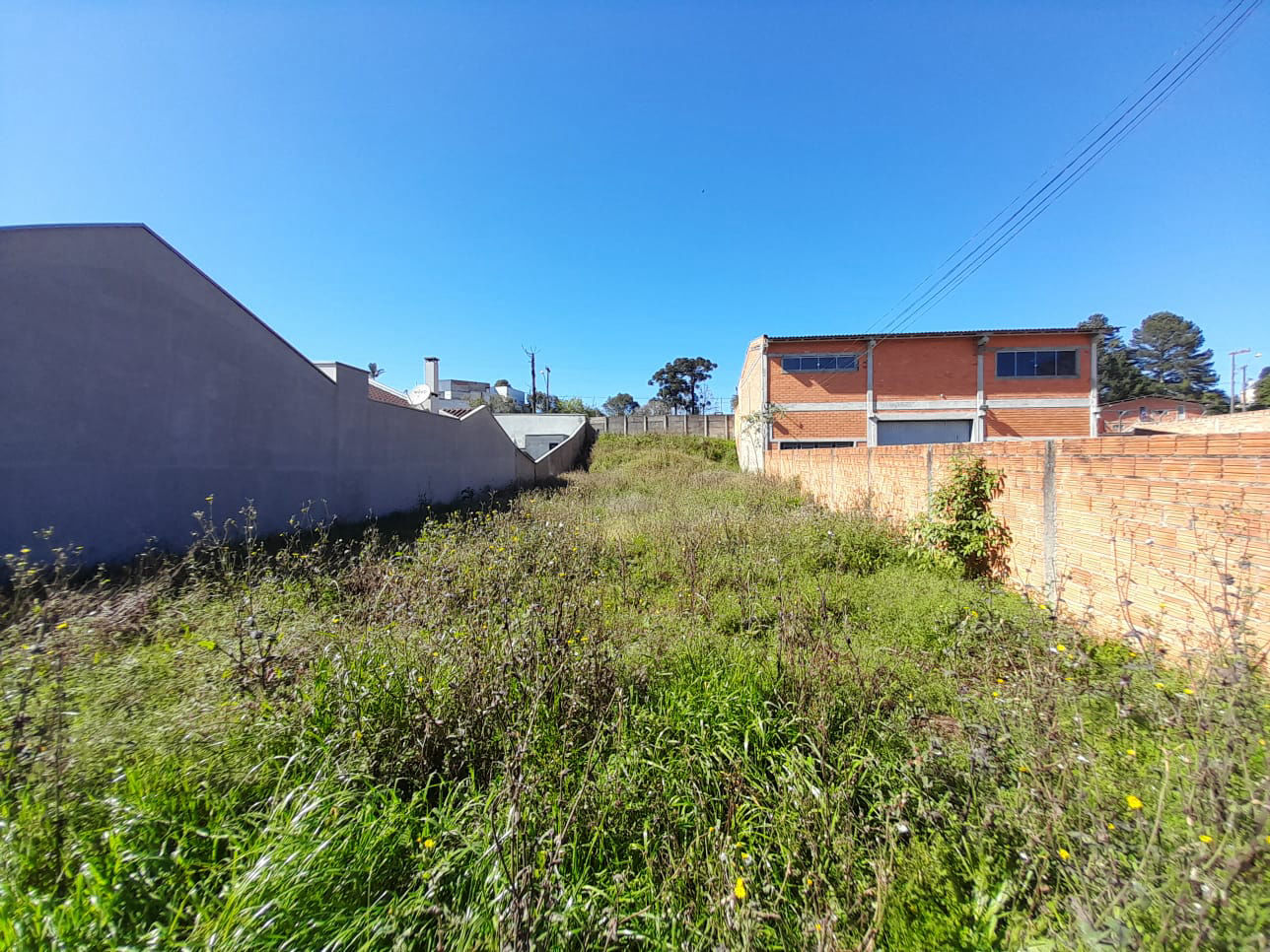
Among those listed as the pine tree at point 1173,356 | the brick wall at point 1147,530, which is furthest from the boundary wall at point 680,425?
the pine tree at point 1173,356

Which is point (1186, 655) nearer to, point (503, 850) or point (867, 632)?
point (867, 632)

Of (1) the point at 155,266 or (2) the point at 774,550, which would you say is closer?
(2) the point at 774,550

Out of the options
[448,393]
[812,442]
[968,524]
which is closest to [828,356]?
[812,442]

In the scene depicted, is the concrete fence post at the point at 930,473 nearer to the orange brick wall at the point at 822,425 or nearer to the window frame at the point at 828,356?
the orange brick wall at the point at 822,425

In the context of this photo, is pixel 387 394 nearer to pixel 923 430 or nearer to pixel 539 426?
pixel 539 426

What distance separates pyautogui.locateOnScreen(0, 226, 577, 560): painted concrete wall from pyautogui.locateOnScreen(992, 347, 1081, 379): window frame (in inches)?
809

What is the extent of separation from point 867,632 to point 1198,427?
21.9 metres

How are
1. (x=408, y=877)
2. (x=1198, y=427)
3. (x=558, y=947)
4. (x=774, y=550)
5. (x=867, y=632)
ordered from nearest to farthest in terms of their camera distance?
(x=558, y=947), (x=408, y=877), (x=867, y=632), (x=774, y=550), (x=1198, y=427)

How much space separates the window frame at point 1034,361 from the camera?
15625 mm

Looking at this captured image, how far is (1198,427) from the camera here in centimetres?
1512

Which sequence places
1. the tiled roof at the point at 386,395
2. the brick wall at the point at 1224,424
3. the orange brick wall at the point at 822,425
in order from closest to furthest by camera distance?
the tiled roof at the point at 386,395 < the brick wall at the point at 1224,424 < the orange brick wall at the point at 822,425

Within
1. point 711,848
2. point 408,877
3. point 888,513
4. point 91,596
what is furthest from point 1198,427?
point 91,596

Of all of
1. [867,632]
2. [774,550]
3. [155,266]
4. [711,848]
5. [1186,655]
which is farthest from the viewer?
[155,266]

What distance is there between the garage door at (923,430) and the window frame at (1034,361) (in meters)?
2.21
